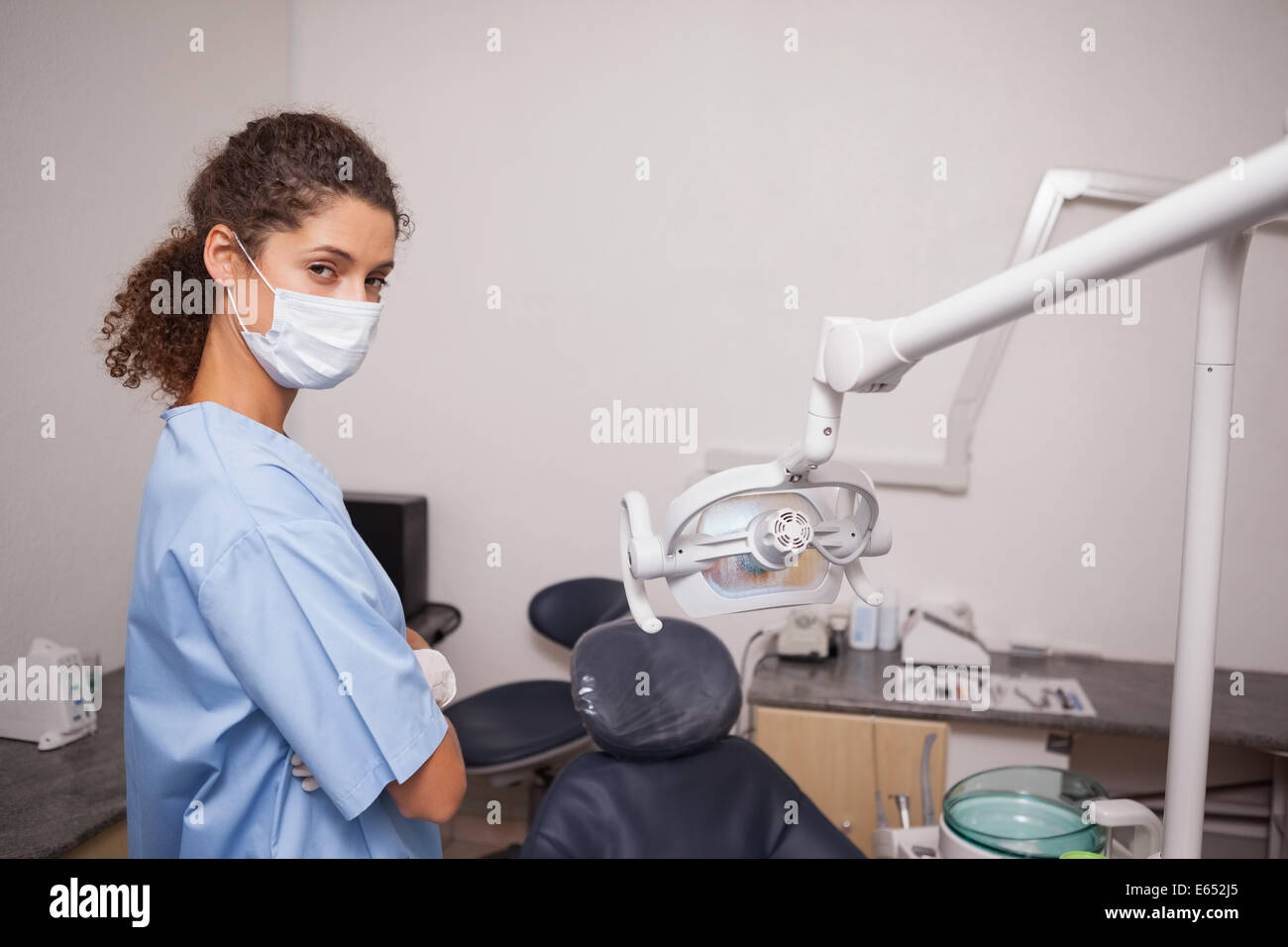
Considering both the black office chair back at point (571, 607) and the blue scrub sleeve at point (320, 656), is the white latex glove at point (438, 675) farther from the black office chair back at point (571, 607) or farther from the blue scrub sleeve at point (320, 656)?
the black office chair back at point (571, 607)

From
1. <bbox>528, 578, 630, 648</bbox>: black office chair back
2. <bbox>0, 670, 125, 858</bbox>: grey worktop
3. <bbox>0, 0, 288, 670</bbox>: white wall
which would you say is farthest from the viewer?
<bbox>528, 578, 630, 648</bbox>: black office chair back

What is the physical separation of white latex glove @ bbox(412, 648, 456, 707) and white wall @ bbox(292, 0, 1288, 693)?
164 cm

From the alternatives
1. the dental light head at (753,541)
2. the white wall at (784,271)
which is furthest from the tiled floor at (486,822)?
the dental light head at (753,541)

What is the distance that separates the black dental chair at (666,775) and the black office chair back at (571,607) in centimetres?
103

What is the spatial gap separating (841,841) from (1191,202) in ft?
4.28

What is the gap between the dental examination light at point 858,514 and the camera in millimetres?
669

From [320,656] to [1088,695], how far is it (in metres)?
2.00

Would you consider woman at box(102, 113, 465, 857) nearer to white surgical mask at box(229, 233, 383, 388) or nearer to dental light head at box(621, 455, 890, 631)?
white surgical mask at box(229, 233, 383, 388)

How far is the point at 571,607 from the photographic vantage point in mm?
2648

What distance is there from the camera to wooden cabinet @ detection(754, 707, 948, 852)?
214 centimetres

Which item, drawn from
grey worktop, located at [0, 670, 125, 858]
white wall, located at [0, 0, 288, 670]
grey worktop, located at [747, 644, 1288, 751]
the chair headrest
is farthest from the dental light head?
white wall, located at [0, 0, 288, 670]

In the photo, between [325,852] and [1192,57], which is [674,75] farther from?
[325,852]

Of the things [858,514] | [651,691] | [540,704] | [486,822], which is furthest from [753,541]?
[486,822]

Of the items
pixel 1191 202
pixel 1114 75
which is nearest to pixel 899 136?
pixel 1114 75
